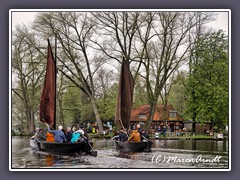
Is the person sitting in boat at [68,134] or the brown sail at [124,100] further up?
the brown sail at [124,100]

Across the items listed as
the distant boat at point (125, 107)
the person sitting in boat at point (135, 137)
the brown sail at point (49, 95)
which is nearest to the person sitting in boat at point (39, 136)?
the brown sail at point (49, 95)

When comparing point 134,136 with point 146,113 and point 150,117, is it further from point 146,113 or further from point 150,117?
point 150,117

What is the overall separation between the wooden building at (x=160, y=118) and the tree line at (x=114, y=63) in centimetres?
47

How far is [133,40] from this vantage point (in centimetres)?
2258

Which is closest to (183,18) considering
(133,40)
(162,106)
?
(133,40)

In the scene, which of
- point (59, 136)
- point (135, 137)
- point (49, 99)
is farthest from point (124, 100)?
point (59, 136)

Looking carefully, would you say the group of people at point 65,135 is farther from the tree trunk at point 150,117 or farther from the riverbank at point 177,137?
the tree trunk at point 150,117

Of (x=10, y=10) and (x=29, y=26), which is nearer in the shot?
(x=10, y=10)

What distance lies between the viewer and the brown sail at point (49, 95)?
19.8m

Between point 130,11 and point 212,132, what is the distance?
27.8 ft

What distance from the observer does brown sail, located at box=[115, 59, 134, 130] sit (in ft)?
69.4

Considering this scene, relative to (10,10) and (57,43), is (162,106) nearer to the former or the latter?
(57,43)

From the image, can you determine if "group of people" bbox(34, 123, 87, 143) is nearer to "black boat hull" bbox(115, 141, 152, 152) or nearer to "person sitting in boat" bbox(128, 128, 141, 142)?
"black boat hull" bbox(115, 141, 152, 152)
